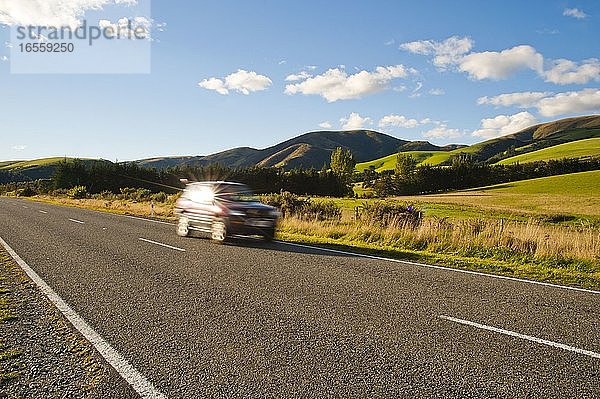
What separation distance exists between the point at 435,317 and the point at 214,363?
2.98 meters

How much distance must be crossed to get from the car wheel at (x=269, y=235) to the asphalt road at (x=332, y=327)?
3.38 metres

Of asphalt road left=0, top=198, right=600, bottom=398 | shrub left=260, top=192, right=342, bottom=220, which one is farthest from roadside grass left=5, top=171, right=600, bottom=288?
shrub left=260, top=192, right=342, bottom=220

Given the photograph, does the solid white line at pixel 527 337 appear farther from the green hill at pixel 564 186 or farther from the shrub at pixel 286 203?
the green hill at pixel 564 186

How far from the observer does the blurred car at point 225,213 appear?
12328 mm

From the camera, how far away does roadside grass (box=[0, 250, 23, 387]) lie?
377 cm

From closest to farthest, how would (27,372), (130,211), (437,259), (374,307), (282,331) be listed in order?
(27,372) → (282,331) → (374,307) → (437,259) → (130,211)

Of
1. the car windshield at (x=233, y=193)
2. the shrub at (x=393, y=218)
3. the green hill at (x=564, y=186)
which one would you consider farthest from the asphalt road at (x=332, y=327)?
the green hill at (x=564, y=186)

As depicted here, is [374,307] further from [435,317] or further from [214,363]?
[214,363]

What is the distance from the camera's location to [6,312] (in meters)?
5.53

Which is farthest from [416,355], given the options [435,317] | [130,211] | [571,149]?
[571,149]

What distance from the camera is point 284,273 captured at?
8094 millimetres

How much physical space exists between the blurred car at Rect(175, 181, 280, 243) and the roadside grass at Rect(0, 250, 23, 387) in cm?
524

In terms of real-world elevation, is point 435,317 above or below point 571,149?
below

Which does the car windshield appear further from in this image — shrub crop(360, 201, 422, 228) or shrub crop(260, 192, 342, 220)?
shrub crop(260, 192, 342, 220)
